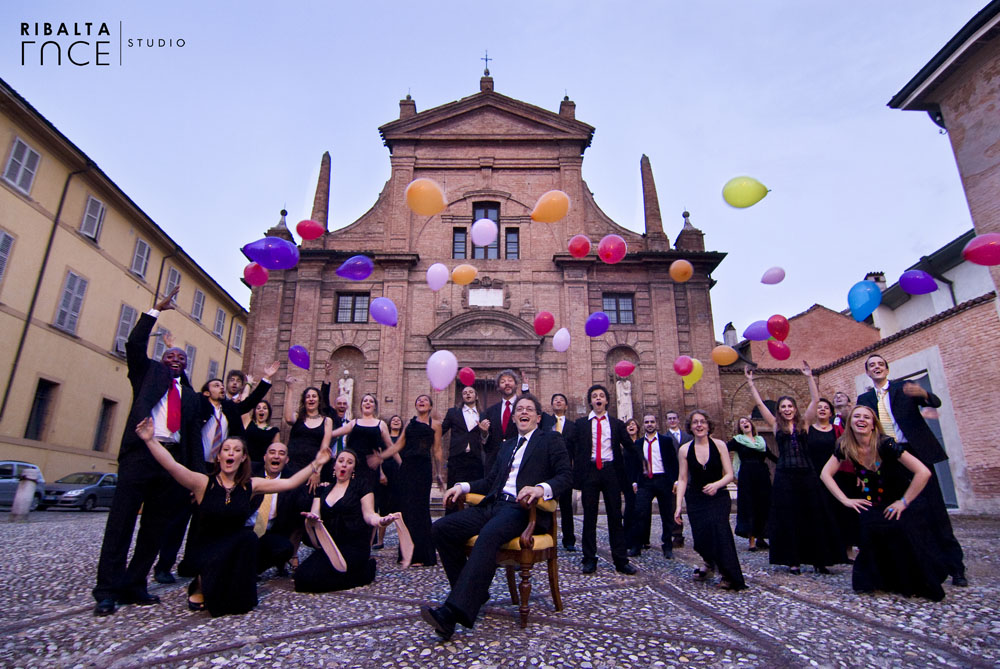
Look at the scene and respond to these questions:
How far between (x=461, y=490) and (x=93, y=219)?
2045cm

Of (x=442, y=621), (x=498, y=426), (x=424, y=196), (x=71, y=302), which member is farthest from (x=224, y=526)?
(x=71, y=302)

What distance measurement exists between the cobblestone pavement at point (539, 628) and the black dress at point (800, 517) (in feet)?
1.20

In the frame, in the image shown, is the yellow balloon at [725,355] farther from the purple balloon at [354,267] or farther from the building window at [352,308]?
the building window at [352,308]

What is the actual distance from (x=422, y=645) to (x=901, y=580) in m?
3.83

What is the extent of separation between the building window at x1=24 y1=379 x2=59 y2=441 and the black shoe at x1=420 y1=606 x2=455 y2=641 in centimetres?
1869

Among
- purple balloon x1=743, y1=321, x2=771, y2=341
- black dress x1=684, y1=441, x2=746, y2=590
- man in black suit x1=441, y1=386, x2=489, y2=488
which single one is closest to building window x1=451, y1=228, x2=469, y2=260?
purple balloon x1=743, y1=321, x2=771, y2=341

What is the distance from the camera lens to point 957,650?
9.64ft

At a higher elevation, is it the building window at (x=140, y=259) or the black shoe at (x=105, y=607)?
the building window at (x=140, y=259)

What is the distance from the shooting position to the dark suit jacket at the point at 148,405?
3.89 metres

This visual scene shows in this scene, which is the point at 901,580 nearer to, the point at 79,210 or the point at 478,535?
the point at 478,535

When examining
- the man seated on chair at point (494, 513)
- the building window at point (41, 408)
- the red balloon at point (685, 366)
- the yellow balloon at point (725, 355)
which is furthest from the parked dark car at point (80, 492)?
the yellow balloon at point (725, 355)

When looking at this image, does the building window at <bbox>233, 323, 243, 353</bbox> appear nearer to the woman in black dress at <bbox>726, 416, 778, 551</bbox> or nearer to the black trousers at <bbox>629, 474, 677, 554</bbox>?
the black trousers at <bbox>629, 474, 677, 554</bbox>

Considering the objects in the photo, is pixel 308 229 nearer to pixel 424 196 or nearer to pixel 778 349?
pixel 424 196

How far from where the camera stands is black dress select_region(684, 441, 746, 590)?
439 centimetres
